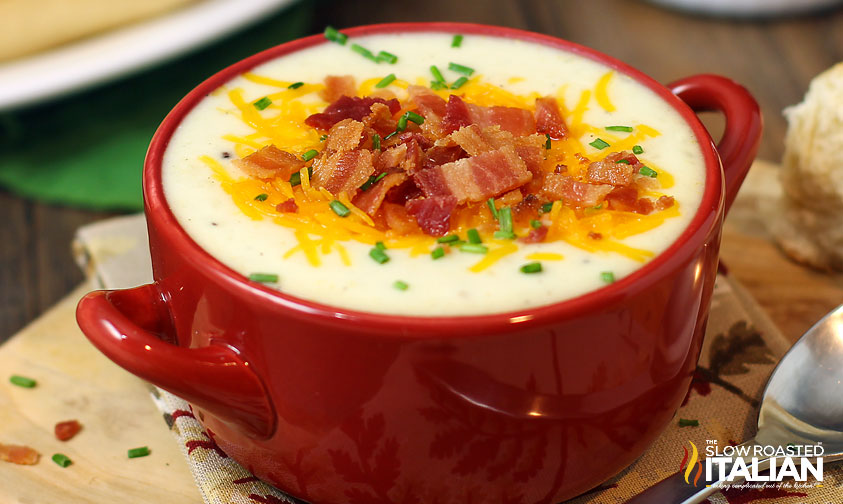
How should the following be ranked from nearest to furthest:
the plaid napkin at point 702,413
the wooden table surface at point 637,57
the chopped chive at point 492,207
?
the chopped chive at point 492,207, the plaid napkin at point 702,413, the wooden table surface at point 637,57

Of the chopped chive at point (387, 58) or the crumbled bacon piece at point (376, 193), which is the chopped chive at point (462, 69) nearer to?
the chopped chive at point (387, 58)

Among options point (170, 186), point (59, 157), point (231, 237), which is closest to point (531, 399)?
point (231, 237)

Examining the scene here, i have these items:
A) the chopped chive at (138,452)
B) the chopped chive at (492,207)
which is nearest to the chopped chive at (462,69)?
the chopped chive at (492,207)

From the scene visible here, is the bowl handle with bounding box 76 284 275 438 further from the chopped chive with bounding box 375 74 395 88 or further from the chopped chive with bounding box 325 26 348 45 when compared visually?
the chopped chive with bounding box 325 26 348 45

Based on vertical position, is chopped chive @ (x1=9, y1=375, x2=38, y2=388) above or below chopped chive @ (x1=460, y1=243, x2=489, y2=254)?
below

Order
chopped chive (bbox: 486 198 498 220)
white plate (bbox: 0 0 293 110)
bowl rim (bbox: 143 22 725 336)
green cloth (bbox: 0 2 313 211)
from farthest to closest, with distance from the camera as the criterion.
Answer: green cloth (bbox: 0 2 313 211)
white plate (bbox: 0 0 293 110)
chopped chive (bbox: 486 198 498 220)
bowl rim (bbox: 143 22 725 336)

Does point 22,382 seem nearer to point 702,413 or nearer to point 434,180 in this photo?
point 434,180

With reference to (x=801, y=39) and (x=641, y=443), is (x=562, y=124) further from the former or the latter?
(x=801, y=39)

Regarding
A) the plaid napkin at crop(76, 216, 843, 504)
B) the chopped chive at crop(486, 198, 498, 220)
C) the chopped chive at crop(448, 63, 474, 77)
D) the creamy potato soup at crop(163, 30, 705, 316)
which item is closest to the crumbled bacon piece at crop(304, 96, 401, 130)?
the creamy potato soup at crop(163, 30, 705, 316)
